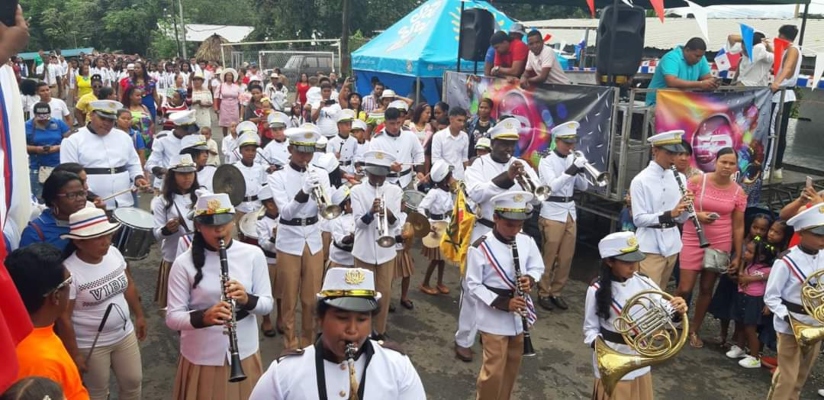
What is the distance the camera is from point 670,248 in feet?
21.2

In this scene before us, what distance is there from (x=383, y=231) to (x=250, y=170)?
8.27ft

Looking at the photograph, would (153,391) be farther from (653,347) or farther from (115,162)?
(653,347)

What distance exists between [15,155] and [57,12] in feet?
190

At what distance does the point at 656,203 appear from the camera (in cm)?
643

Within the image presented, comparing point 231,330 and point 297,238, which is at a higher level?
point 231,330

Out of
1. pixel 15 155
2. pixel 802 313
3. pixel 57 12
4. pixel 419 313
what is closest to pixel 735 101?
pixel 802 313

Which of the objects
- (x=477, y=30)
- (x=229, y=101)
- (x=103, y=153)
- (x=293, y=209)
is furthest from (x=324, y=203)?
(x=229, y=101)

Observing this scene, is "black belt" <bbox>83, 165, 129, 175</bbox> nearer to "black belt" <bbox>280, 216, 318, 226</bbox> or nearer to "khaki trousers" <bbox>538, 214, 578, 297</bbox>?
"black belt" <bbox>280, 216, 318, 226</bbox>

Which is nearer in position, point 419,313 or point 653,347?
point 653,347

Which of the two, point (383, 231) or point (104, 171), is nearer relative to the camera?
point (383, 231)

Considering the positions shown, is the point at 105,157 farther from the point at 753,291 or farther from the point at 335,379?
the point at 753,291

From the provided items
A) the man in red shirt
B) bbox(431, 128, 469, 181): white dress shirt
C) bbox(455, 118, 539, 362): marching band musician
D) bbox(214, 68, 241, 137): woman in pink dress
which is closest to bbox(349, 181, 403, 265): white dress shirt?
bbox(455, 118, 539, 362): marching band musician

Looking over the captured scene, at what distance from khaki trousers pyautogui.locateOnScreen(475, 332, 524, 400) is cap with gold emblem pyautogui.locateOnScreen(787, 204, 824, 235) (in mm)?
2471

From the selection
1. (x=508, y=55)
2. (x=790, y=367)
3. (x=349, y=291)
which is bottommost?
(x=790, y=367)
